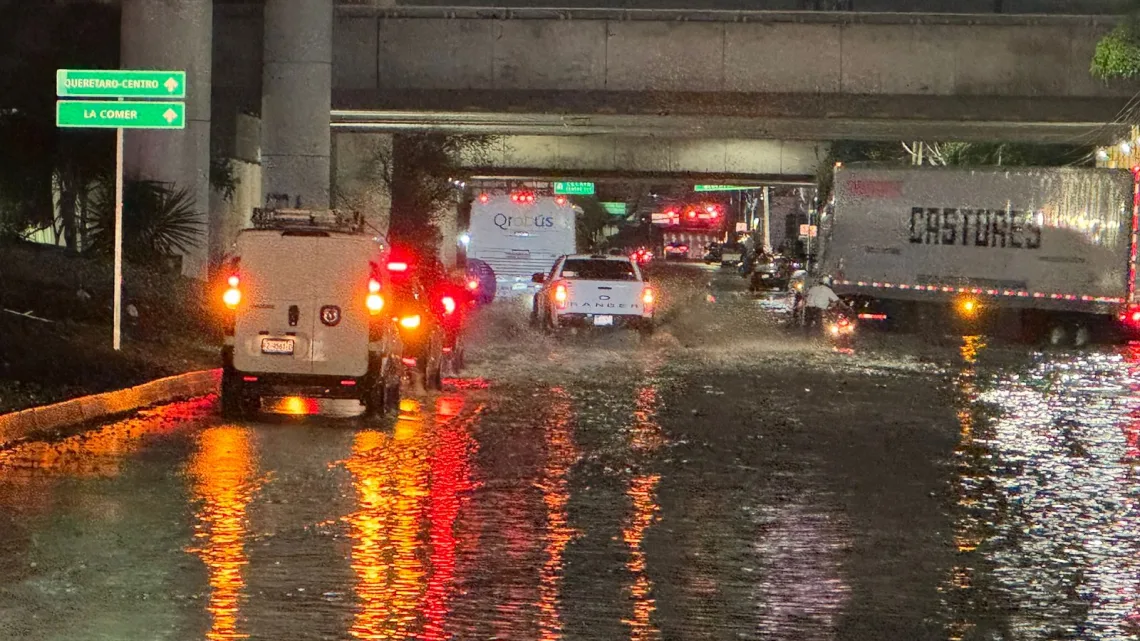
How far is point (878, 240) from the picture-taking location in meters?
36.5

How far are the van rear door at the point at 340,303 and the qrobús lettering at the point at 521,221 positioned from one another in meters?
31.0

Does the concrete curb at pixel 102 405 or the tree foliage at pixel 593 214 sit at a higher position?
the tree foliage at pixel 593 214

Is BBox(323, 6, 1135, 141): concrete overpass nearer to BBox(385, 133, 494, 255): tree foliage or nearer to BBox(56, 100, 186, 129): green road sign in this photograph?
BBox(385, 133, 494, 255): tree foliage

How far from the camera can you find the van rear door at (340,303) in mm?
16453

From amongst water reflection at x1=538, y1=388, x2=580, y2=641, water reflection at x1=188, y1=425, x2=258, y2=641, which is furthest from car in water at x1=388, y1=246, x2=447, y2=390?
water reflection at x1=188, y1=425, x2=258, y2=641

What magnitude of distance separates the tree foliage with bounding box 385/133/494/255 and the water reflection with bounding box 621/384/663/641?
3201 cm

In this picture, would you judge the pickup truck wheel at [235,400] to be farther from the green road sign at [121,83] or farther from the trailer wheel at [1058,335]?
the trailer wheel at [1058,335]

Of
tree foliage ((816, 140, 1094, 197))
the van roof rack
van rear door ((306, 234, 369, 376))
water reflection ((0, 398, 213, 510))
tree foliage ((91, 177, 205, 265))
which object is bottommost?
water reflection ((0, 398, 213, 510))

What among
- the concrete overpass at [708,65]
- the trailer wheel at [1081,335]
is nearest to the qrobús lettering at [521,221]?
the concrete overpass at [708,65]

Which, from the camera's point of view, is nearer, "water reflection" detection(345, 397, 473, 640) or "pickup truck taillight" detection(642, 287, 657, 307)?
"water reflection" detection(345, 397, 473, 640)

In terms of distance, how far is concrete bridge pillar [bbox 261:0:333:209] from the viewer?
3647cm

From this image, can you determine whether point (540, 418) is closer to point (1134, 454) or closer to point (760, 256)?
point (1134, 454)

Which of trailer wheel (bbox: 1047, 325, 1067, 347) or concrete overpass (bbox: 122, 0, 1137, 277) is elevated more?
concrete overpass (bbox: 122, 0, 1137, 277)

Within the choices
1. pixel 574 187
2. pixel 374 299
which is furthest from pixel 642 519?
pixel 574 187
